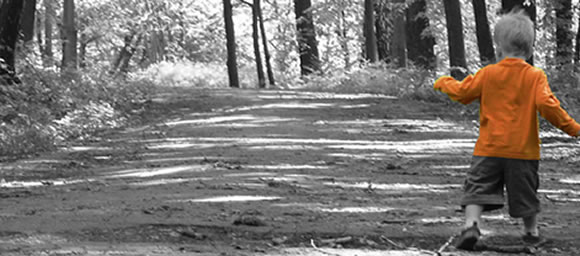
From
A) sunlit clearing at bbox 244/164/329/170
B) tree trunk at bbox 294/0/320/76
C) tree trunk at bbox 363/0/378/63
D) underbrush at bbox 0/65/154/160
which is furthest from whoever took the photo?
tree trunk at bbox 294/0/320/76

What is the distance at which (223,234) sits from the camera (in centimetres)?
621

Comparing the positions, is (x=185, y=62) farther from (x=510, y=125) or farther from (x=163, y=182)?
(x=510, y=125)

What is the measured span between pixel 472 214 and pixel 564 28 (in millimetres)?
17336

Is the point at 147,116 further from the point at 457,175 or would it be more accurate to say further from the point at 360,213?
the point at 360,213

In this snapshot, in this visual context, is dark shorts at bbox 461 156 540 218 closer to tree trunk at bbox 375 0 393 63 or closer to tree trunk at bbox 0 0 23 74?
tree trunk at bbox 0 0 23 74

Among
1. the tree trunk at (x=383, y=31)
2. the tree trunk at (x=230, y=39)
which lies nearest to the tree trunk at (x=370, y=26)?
the tree trunk at (x=383, y=31)

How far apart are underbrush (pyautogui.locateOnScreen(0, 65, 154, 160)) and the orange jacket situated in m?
8.13

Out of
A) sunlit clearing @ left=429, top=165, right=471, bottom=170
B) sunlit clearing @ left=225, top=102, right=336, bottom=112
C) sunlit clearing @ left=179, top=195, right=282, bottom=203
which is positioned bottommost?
sunlit clearing @ left=429, top=165, right=471, bottom=170

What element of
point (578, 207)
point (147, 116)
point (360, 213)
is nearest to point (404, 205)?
point (360, 213)

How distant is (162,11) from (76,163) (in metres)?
39.7

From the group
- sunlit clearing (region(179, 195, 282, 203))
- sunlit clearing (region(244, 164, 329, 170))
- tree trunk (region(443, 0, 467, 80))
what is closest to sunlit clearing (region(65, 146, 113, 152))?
sunlit clearing (region(244, 164, 329, 170))

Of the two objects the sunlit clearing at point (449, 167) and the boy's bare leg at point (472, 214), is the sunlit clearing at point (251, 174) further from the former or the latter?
the boy's bare leg at point (472, 214)

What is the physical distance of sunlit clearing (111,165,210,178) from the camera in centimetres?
1005

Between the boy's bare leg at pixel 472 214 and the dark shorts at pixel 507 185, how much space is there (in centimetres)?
4
